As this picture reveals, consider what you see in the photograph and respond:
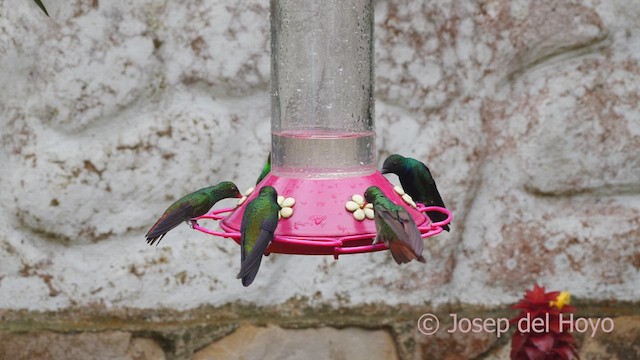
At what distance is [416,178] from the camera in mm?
1778

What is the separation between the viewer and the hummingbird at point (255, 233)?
1389mm

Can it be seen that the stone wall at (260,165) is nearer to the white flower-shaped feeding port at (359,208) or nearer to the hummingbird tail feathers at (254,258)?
the white flower-shaped feeding port at (359,208)

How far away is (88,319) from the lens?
7.31 ft

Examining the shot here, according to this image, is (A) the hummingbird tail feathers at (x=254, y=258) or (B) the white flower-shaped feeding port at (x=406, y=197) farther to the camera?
(B) the white flower-shaped feeding port at (x=406, y=197)

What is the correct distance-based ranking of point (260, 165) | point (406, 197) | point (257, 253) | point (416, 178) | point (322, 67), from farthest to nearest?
point (260, 165) → point (322, 67) → point (416, 178) → point (406, 197) → point (257, 253)

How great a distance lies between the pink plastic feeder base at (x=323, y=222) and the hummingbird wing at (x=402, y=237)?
52 mm

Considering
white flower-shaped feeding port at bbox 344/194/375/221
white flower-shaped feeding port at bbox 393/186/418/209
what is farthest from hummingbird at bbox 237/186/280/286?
white flower-shaped feeding port at bbox 393/186/418/209

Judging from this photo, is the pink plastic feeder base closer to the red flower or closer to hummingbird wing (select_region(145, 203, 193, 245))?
hummingbird wing (select_region(145, 203, 193, 245))

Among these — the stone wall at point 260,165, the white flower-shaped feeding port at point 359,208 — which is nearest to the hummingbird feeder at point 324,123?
the white flower-shaped feeding port at point 359,208

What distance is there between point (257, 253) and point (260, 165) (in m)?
0.83

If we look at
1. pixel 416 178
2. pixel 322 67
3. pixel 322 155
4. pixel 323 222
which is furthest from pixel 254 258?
pixel 322 67

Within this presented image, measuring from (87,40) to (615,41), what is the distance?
117 cm

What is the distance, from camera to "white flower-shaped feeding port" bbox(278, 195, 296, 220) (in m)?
1.52

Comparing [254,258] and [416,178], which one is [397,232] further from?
[416,178]
